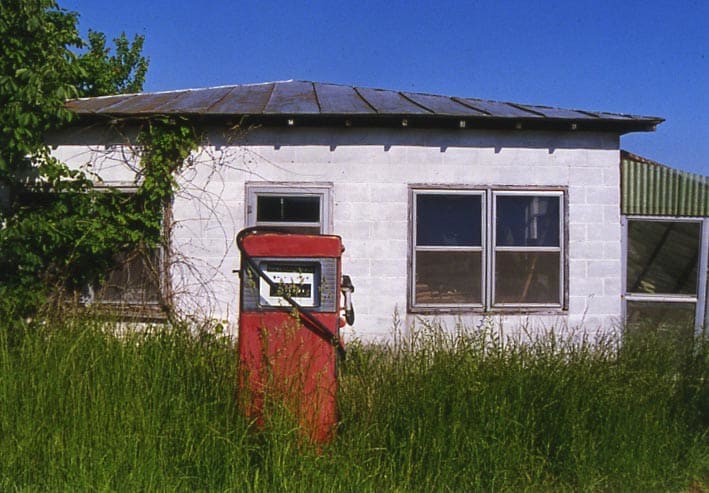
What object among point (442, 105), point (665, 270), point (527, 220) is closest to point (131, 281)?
point (442, 105)

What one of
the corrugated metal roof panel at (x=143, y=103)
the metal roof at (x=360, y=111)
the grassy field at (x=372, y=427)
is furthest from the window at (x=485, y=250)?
the corrugated metal roof panel at (x=143, y=103)

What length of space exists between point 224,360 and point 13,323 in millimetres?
2638

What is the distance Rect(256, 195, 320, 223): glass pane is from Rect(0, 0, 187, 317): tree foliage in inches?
42.1

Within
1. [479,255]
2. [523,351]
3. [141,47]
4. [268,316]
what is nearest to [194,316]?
[268,316]

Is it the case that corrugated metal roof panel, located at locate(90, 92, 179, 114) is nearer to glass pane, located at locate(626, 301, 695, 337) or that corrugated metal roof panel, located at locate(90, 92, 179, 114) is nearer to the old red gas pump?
the old red gas pump

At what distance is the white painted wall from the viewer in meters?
7.69

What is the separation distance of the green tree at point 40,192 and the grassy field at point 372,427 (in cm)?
188

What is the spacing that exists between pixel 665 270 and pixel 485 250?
2.34m

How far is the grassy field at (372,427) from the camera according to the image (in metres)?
4.79

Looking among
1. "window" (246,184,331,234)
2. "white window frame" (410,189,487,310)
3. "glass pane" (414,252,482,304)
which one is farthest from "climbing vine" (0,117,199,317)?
"glass pane" (414,252,482,304)

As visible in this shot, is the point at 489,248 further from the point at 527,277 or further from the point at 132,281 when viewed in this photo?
the point at 132,281

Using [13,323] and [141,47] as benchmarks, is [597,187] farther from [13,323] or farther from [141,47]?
[141,47]

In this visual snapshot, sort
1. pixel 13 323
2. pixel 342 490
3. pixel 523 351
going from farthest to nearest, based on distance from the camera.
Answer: pixel 13 323
pixel 523 351
pixel 342 490

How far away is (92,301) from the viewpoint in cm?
771
